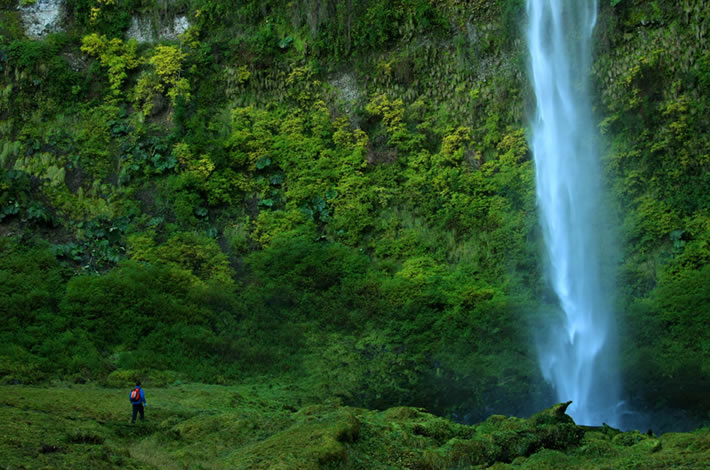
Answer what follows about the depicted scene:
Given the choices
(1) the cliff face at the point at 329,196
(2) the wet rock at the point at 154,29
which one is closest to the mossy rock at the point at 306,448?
(1) the cliff face at the point at 329,196

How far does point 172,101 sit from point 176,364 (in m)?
11.7

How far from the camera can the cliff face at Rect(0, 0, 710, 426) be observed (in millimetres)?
19281

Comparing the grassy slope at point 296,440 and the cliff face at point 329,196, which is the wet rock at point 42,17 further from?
the grassy slope at point 296,440

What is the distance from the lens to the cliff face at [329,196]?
19281mm

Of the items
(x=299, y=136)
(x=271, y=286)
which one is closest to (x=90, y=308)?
(x=271, y=286)

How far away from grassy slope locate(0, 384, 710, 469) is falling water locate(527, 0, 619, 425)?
6125mm

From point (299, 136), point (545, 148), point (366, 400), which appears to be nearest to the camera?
point (366, 400)

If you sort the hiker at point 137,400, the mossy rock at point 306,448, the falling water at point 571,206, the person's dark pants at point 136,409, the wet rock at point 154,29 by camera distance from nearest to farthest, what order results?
1. the mossy rock at point 306,448
2. the hiker at point 137,400
3. the person's dark pants at point 136,409
4. the falling water at point 571,206
5. the wet rock at point 154,29

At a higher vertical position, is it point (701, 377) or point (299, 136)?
point (299, 136)

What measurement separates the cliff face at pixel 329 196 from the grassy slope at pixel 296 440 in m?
4.68

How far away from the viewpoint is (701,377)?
17.8 meters

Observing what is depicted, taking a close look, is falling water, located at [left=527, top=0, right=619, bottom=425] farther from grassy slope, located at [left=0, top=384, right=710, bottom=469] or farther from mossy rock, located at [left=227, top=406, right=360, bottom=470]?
mossy rock, located at [left=227, top=406, right=360, bottom=470]

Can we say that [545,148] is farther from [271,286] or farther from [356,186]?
[271,286]

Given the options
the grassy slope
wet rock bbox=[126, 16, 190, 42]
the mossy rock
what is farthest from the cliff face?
the mossy rock
